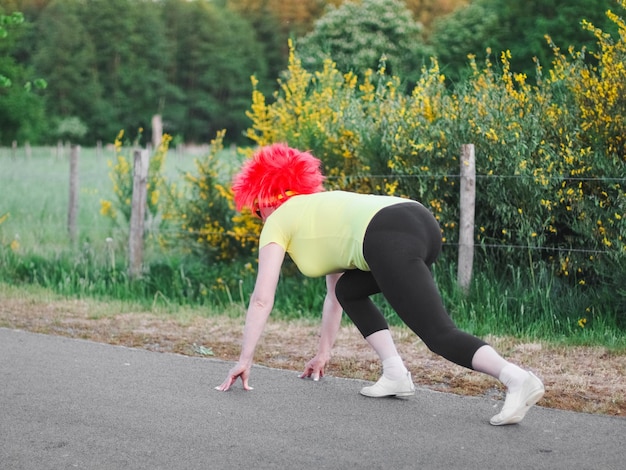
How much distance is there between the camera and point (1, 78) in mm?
11039

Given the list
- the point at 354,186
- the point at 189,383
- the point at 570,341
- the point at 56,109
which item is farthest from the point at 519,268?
the point at 56,109

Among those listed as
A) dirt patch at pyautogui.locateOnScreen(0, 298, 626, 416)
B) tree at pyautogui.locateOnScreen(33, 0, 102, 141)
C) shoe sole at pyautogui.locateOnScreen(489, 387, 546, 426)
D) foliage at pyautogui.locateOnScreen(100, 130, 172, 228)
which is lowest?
dirt patch at pyautogui.locateOnScreen(0, 298, 626, 416)

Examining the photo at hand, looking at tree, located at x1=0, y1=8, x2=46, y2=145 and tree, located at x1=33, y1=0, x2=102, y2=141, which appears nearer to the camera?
tree, located at x1=0, y1=8, x2=46, y2=145

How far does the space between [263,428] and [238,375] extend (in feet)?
1.96

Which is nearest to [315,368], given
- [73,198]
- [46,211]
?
[73,198]

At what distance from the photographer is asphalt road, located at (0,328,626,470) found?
4.30m

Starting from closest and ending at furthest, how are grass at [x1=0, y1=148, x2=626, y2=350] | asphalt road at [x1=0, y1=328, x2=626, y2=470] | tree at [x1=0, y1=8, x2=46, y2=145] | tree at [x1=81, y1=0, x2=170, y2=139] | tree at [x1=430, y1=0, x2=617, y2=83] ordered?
asphalt road at [x1=0, y1=328, x2=626, y2=470]
grass at [x1=0, y1=148, x2=626, y2=350]
tree at [x1=430, y1=0, x2=617, y2=83]
tree at [x1=0, y1=8, x2=46, y2=145]
tree at [x1=81, y1=0, x2=170, y2=139]

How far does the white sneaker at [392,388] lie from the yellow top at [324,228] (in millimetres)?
736

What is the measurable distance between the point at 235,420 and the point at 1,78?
7373 mm

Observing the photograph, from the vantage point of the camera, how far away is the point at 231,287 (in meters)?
9.90

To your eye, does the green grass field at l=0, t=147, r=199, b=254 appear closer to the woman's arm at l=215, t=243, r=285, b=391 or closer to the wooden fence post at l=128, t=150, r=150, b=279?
the wooden fence post at l=128, t=150, r=150, b=279

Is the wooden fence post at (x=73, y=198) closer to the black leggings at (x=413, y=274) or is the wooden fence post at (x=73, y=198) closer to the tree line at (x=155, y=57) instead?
the black leggings at (x=413, y=274)

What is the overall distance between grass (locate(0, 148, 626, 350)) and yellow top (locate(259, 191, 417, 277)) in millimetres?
2818

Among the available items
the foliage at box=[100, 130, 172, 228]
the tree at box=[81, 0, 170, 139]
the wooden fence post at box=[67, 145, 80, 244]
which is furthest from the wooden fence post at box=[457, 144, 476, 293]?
the tree at box=[81, 0, 170, 139]
